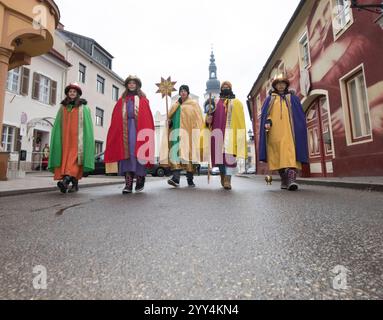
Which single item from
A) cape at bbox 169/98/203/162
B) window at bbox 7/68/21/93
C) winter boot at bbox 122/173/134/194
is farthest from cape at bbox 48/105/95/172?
window at bbox 7/68/21/93

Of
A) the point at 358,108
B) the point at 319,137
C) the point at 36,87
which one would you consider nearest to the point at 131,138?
the point at 358,108

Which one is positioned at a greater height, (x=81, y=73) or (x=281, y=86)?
(x=81, y=73)

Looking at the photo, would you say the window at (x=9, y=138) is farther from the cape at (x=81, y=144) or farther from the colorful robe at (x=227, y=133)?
the colorful robe at (x=227, y=133)

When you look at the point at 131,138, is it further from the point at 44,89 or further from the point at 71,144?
the point at 44,89

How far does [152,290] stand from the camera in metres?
0.98

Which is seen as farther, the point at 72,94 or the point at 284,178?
the point at 72,94

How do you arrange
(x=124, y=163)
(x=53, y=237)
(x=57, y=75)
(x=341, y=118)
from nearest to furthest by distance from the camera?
1. (x=53, y=237)
2. (x=124, y=163)
3. (x=341, y=118)
4. (x=57, y=75)

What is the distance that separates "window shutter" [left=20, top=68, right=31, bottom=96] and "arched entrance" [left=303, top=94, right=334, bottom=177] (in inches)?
588

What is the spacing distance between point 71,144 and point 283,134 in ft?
13.1

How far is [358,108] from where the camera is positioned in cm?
837

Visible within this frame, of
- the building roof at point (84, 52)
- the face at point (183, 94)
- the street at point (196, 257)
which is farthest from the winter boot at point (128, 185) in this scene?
the building roof at point (84, 52)
